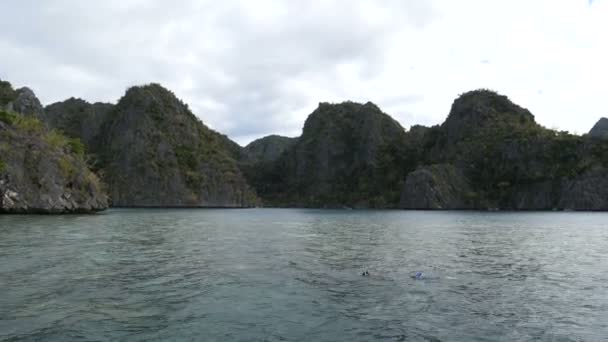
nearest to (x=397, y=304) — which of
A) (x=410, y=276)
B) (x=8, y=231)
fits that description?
(x=410, y=276)

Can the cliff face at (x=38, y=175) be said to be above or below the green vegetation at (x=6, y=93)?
below

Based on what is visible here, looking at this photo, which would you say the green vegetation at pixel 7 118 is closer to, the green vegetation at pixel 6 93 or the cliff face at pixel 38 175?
the cliff face at pixel 38 175

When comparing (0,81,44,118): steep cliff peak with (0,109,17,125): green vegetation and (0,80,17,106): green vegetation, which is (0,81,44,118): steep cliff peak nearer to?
(0,80,17,106): green vegetation

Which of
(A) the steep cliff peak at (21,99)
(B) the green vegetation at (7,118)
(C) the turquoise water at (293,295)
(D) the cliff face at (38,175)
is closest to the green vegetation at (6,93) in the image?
(A) the steep cliff peak at (21,99)

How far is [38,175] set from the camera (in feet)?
244

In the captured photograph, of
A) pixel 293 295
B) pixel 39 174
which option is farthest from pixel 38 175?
pixel 293 295

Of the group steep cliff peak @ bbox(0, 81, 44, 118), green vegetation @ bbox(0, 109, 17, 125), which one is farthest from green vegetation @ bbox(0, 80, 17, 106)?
green vegetation @ bbox(0, 109, 17, 125)

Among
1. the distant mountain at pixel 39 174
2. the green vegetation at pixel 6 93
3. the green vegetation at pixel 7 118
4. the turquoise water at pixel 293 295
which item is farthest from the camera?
the green vegetation at pixel 6 93

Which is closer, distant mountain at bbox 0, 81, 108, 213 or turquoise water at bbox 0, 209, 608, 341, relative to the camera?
turquoise water at bbox 0, 209, 608, 341

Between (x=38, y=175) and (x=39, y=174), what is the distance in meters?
0.30

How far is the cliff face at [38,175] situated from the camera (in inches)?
2771

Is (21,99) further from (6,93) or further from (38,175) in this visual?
(38,175)

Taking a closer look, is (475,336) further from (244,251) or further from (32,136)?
(32,136)

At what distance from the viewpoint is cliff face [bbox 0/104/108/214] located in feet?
231
